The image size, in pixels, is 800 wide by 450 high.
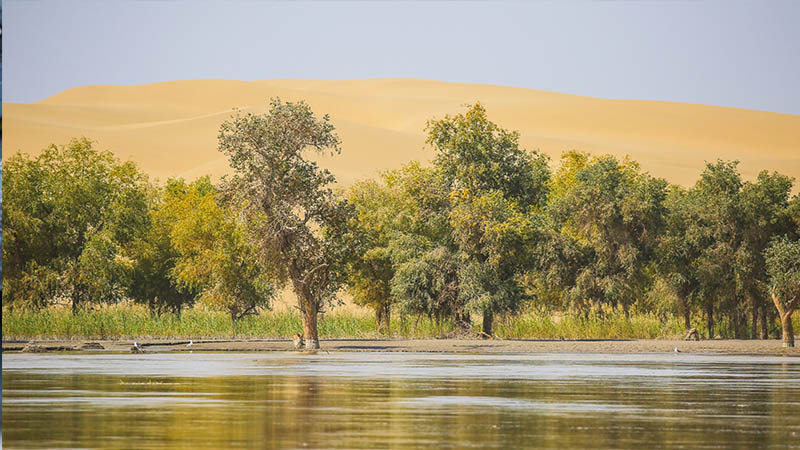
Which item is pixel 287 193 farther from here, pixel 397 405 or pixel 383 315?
pixel 397 405

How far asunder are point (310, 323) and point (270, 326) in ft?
27.3

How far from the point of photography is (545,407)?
2028cm

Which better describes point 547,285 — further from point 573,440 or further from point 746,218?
point 573,440

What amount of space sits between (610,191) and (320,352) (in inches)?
676

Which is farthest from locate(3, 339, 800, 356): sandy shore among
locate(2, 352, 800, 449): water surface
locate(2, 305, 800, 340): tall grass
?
locate(2, 352, 800, 449): water surface

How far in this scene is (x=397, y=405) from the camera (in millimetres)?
20703

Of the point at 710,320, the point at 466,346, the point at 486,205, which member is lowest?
the point at 466,346

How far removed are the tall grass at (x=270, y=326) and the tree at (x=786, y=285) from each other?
769cm

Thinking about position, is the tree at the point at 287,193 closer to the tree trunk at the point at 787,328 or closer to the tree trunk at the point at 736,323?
the tree trunk at the point at 787,328

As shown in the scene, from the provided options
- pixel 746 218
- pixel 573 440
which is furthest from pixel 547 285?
pixel 573 440

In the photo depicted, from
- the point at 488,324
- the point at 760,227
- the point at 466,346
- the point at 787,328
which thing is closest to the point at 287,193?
the point at 466,346

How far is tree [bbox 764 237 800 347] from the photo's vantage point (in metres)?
45.1

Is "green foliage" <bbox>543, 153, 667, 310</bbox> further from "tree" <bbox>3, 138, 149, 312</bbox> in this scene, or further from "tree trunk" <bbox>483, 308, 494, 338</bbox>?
"tree" <bbox>3, 138, 149, 312</bbox>

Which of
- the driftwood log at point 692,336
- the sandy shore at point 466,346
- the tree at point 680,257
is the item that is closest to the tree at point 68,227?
the sandy shore at point 466,346
